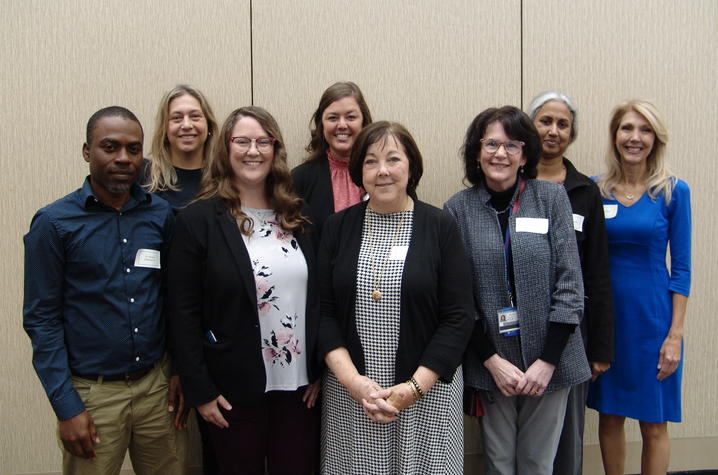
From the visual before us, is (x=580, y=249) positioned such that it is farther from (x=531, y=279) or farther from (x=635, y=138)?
(x=635, y=138)

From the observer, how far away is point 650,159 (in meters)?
2.46

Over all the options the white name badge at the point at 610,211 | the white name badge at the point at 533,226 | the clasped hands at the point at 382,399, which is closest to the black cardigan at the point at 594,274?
the white name badge at the point at 610,211

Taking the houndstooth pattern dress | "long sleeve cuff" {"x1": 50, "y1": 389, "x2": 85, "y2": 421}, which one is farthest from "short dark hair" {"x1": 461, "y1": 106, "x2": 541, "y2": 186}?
"long sleeve cuff" {"x1": 50, "y1": 389, "x2": 85, "y2": 421}

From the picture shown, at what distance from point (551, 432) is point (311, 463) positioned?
970 mm

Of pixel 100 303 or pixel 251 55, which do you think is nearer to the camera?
pixel 100 303

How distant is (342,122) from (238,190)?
659 mm

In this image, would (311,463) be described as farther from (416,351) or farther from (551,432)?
(551,432)

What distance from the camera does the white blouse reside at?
6.19 ft

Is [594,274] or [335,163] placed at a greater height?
[335,163]

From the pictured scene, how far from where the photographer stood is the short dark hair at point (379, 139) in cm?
189

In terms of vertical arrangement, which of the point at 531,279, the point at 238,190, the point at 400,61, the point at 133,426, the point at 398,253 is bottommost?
the point at 133,426

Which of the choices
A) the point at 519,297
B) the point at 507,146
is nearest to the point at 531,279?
the point at 519,297

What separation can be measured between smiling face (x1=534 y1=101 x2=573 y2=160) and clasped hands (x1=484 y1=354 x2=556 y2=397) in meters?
1.01

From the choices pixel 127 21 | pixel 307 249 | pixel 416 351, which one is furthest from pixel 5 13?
pixel 416 351
